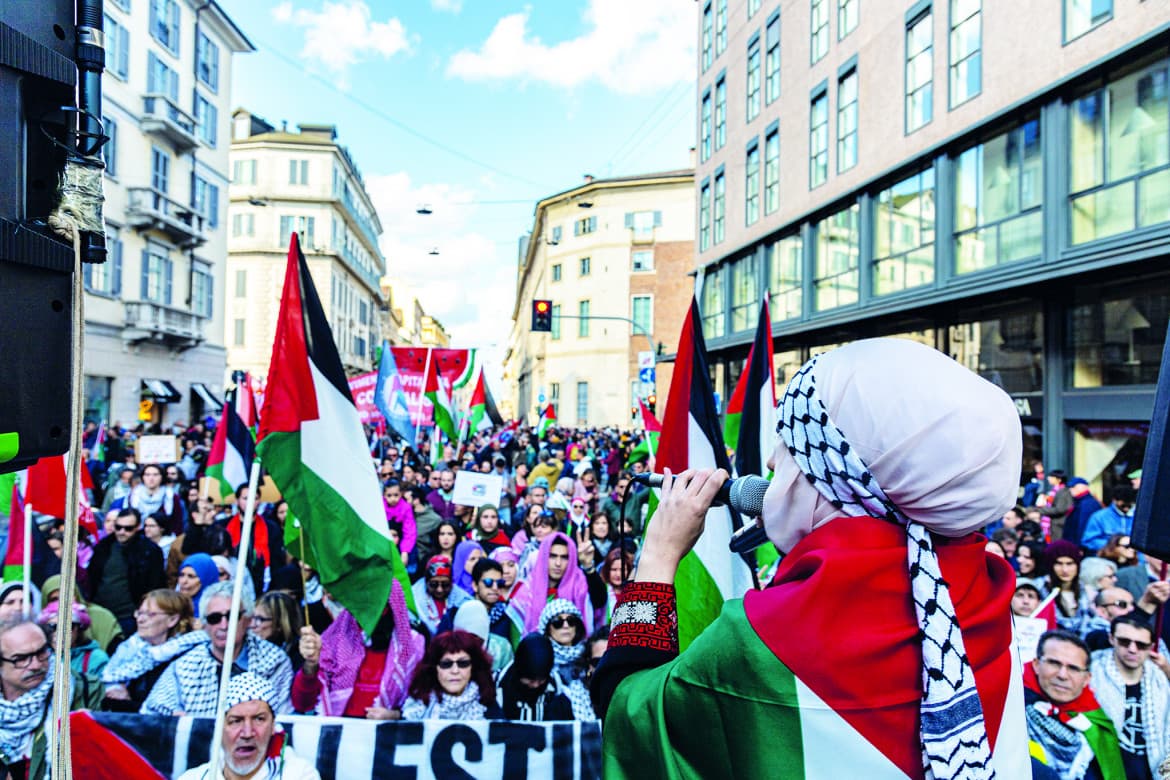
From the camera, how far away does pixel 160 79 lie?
31453mm

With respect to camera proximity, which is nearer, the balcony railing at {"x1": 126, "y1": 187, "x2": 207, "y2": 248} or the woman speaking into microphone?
the woman speaking into microphone

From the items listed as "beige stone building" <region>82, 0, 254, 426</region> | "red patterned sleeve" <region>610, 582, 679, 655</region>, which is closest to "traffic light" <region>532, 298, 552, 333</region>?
"beige stone building" <region>82, 0, 254, 426</region>

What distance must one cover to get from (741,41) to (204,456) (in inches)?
788

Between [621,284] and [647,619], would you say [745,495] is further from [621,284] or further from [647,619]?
[621,284]

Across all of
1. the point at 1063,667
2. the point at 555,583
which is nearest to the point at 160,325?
the point at 555,583

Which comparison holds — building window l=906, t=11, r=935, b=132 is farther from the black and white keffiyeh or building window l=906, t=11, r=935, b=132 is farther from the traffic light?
the black and white keffiyeh

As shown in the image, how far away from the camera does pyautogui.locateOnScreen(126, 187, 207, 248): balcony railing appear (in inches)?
1172

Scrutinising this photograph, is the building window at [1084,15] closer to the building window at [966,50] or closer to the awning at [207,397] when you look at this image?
the building window at [966,50]

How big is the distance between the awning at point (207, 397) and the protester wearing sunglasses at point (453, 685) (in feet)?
109

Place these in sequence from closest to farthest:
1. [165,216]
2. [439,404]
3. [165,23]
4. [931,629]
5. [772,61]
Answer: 1. [931,629]
2. [439,404]
3. [772,61]
4. [165,216]
5. [165,23]

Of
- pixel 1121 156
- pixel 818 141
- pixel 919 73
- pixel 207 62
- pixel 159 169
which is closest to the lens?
pixel 1121 156

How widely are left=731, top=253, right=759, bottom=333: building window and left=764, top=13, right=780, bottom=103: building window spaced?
15.2 feet

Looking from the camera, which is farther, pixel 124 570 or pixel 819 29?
pixel 819 29

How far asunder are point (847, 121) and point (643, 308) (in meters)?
30.8
